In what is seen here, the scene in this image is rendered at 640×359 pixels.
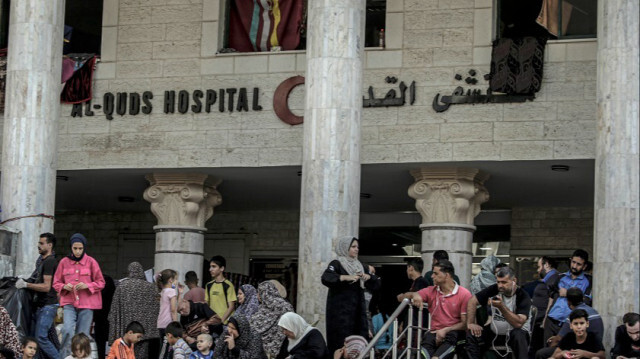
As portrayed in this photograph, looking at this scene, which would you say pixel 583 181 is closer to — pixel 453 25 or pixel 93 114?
pixel 453 25

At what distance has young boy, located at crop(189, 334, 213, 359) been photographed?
16766 mm

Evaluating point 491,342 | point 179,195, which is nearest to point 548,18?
point 179,195

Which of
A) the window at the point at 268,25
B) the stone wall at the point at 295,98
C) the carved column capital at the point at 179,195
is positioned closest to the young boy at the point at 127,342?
the stone wall at the point at 295,98

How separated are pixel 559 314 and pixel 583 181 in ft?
22.4

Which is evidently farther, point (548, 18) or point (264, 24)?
point (264, 24)

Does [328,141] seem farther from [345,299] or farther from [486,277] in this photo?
[486,277]

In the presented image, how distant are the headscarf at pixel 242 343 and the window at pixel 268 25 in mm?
7030

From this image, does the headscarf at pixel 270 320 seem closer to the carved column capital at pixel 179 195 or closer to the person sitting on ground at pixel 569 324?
the person sitting on ground at pixel 569 324

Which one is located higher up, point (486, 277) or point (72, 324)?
point (486, 277)

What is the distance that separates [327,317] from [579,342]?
293cm

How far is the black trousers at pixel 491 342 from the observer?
1556cm

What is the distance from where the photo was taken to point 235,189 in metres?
24.9

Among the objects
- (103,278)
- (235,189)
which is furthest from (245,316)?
(235,189)

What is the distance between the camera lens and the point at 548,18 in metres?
21.3
